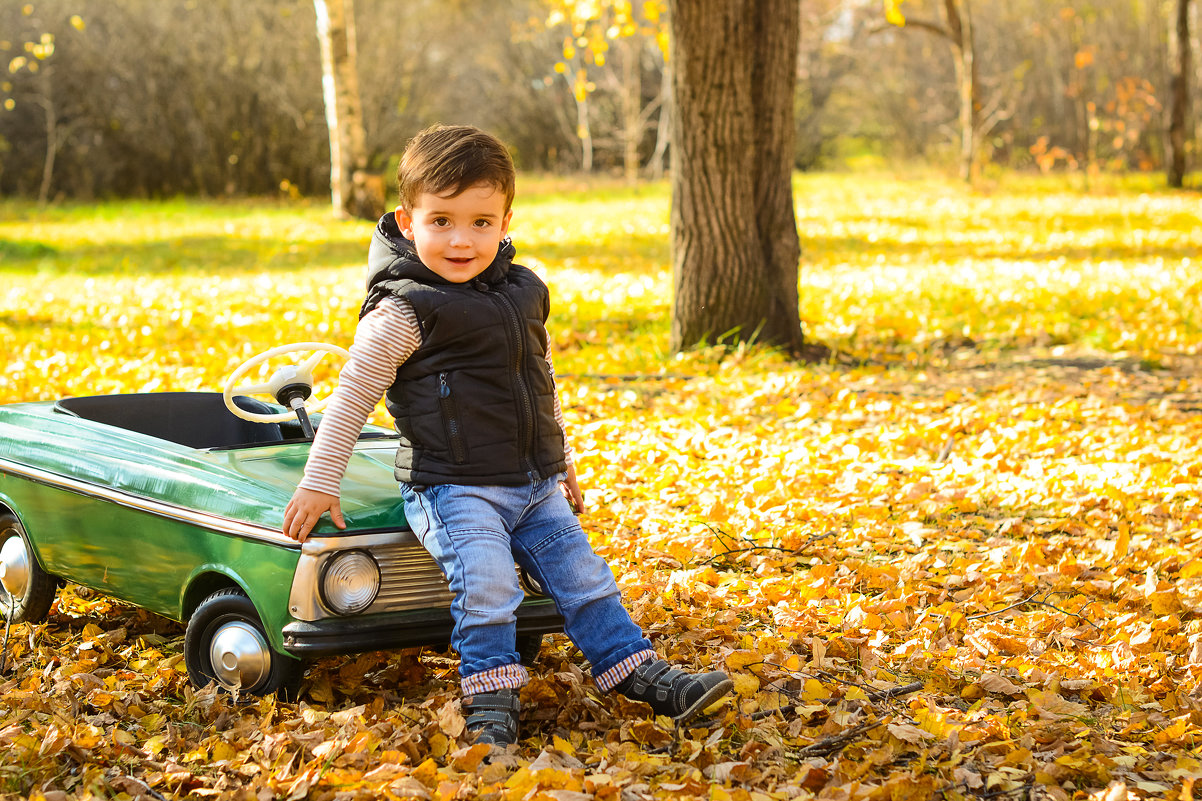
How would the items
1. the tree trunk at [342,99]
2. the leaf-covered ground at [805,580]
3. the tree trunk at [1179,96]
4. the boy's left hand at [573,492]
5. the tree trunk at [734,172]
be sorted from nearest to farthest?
the leaf-covered ground at [805,580], the boy's left hand at [573,492], the tree trunk at [734,172], the tree trunk at [342,99], the tree trunk at [1179,96]

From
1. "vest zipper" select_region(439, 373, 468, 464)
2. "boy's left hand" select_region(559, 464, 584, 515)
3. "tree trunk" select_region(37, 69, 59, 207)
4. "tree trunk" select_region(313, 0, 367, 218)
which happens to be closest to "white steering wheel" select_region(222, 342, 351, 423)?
"vest zipper" select_region(439, 373, 468, 464)

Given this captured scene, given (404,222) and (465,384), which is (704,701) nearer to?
(465,384)

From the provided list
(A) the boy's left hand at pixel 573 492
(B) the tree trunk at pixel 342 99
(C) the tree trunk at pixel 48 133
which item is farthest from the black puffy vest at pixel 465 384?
(C) the tree trunk at pixel 48 133

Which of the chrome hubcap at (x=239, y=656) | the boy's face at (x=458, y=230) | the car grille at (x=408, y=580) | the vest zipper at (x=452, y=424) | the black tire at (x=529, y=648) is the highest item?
the boy's face at (x=458, y=230)

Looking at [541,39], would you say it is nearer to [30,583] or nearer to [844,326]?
[844,326]

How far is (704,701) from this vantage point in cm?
287

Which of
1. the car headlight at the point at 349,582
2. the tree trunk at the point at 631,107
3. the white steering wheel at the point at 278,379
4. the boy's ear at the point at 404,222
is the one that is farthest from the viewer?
the tree trunk at the point at 631,107

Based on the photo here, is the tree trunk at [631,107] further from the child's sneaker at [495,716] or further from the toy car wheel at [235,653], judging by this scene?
the child's sneaker at [495,716]

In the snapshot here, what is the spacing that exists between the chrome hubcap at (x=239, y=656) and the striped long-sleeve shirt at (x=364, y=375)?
454 mm

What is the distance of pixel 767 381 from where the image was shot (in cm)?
693

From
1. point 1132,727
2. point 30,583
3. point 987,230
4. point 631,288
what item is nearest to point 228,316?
point 631,288

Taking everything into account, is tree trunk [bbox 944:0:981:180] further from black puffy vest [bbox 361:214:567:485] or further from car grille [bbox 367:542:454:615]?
car grille [bbox 367:542:454:615]

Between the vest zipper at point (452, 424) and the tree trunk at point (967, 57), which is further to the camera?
the tree trunk at point (967, 57)

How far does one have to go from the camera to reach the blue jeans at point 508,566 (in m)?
2.81
